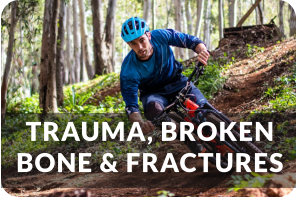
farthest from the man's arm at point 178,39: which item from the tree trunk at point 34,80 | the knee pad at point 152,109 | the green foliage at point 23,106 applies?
the tree trunk at point 34,80

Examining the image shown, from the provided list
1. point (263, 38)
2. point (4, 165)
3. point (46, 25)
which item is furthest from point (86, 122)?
point (263, 38)

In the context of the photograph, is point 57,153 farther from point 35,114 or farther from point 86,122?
point 35,114

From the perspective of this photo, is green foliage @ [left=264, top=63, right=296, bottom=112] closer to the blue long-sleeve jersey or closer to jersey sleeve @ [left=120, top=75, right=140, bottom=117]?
the blue long-sleeve jersey

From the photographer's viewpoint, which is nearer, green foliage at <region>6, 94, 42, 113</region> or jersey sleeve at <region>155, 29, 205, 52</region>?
jersey sleeve at <region>155, 29, 205, 52</region>

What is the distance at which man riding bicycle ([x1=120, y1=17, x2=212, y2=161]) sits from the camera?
454 centimetres

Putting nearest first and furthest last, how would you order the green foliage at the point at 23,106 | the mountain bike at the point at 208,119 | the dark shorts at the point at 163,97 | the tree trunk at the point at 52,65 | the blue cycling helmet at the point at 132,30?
the mountain bike at the point at 208,119 < the blue cycling helmet at the point at 132,30 < the dark shorts at the point at 163,97 < the tree trunk at the point at 52,65 < the green foliage at the point at 23,106

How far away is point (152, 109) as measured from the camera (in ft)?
15.1

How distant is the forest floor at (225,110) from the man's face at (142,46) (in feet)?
6.09

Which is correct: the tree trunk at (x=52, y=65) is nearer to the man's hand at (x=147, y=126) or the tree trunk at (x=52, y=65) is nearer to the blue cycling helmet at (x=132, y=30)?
the blue cycling helmet at (x=132, y=30)

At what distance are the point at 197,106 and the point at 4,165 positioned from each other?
7085mm

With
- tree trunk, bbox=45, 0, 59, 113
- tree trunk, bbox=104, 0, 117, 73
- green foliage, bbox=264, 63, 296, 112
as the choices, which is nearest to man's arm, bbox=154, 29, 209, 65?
green foliage, bbox=264, 63, 296, 112

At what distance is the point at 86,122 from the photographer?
384 inches

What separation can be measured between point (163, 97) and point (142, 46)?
2.67 feet

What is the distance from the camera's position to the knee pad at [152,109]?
4562 millimetres
